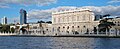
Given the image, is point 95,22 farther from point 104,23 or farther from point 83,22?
point 104,23

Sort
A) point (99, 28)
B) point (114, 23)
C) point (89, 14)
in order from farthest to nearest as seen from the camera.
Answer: point (89, 14), point (114, 23), point (99, 28)

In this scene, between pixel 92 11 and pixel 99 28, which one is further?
pixel 92 11

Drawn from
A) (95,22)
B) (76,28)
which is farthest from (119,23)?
(76,28)

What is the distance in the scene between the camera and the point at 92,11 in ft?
650

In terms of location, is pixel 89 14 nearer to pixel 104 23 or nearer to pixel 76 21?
pixel 76 21

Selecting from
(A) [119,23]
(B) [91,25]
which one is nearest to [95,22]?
(B) [91,25]

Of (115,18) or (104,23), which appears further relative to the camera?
(115,18)

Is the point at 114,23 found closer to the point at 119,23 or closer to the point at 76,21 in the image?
the point at 119,23

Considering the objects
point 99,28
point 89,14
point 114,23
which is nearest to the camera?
point 99,28

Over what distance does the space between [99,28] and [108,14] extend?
36550 millimetres

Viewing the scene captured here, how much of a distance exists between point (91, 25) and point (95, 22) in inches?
120

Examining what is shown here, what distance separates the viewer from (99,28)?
543 ft

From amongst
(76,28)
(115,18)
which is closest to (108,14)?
(115,18)

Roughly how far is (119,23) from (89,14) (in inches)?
808
